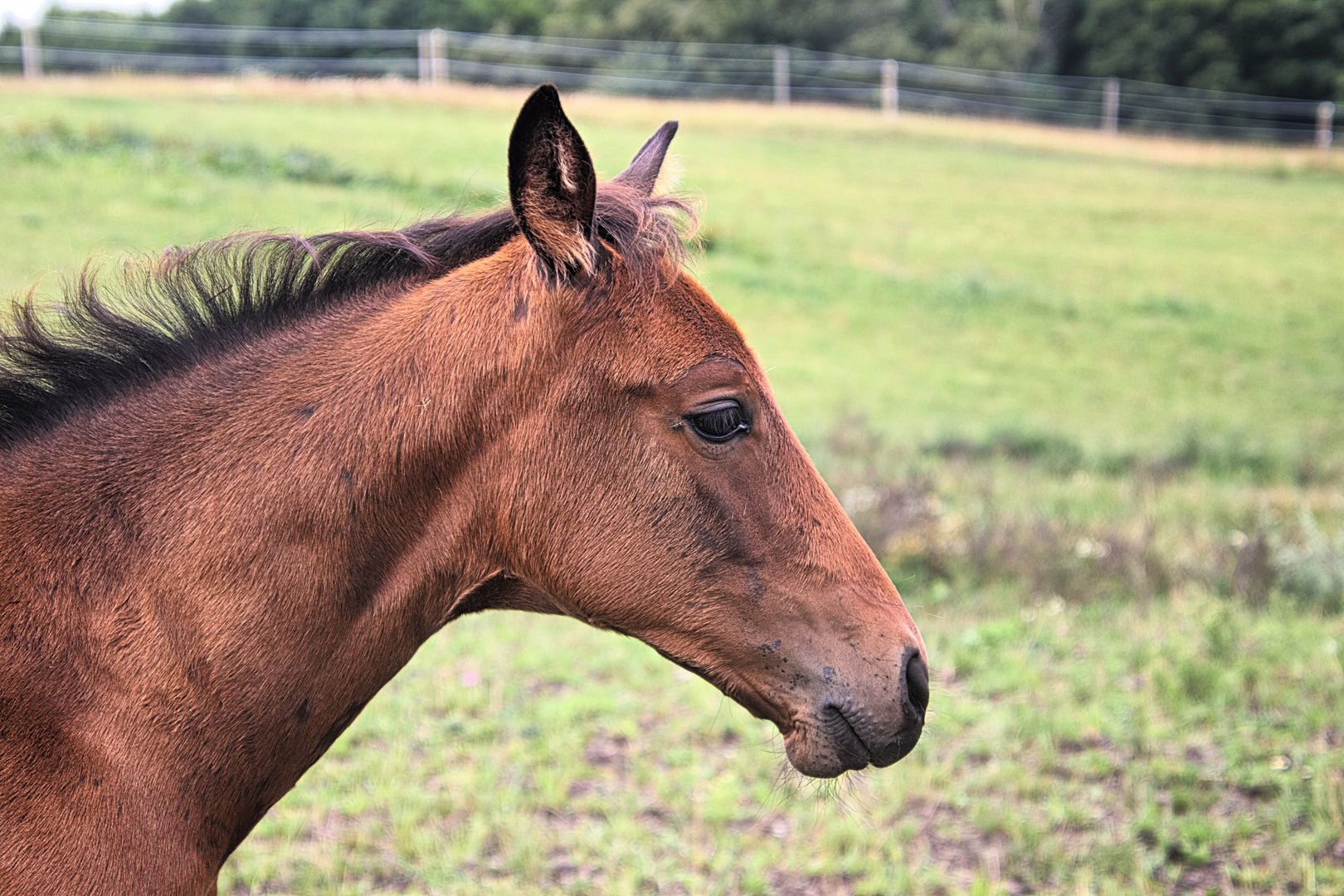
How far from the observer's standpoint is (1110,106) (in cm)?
2395

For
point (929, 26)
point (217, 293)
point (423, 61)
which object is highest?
point (929, 26)

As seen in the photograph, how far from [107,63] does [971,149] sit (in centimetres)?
1754

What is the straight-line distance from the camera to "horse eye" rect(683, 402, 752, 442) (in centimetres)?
190

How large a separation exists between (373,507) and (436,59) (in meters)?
22.1

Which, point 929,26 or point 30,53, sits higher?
point 929,26

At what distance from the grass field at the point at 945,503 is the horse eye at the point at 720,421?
81 cm

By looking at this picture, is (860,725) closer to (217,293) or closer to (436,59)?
(217,293)

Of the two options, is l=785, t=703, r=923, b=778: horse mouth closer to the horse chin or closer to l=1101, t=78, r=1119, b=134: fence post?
the horse chin

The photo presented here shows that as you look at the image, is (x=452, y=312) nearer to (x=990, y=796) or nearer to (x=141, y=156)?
(x=990, y=796)

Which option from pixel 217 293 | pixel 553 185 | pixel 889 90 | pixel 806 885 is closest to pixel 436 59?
pixel 889 90

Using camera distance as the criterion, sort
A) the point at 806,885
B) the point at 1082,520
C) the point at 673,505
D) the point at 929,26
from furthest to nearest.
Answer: the point at 929,26 < the point at 1082,520 < the point at 806,885 < the point at 673,505

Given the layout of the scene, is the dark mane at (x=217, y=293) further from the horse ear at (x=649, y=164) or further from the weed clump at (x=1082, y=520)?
the weed clump at (x=1082, y=520)

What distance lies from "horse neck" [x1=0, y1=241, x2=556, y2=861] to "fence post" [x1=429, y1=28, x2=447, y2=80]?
21.7 metres

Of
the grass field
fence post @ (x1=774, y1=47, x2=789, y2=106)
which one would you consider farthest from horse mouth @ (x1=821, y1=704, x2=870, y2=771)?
fence post @ (x1=774, y1=47, x2=789, y2=106)
